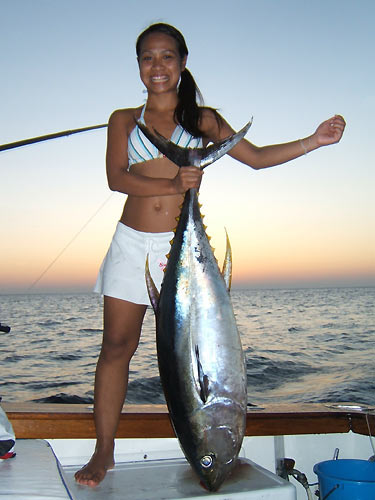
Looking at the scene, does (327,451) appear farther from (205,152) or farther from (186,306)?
(205,152)

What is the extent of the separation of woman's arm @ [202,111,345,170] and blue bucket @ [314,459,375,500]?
1322 mm

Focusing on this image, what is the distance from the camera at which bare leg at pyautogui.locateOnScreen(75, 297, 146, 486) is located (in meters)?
2.06

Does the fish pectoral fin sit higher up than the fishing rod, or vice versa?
the fishing rod

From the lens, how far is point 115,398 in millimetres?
2074

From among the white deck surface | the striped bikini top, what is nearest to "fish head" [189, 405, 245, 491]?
the white deck surface

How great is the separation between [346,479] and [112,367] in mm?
1049

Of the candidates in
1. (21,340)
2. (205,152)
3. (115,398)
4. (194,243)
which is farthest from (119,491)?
(21,340)

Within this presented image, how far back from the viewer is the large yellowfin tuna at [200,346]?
1548mm

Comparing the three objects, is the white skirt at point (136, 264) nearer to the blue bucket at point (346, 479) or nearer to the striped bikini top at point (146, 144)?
the striped bikini top at point (146, 144)

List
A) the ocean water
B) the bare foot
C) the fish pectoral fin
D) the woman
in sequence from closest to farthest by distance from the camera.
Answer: the fish pectoral fin
the bare foot
the woman
the ocean water

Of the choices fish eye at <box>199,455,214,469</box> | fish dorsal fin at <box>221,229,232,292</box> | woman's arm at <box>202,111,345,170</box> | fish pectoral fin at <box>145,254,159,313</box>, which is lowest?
fish eye at <box>199,455,214,469</box>

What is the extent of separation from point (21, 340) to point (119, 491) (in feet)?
39.8

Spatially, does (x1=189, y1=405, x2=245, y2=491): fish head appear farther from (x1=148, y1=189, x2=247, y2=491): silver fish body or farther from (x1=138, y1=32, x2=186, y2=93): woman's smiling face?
(x1=138, y1=32, x2=186, y2=93): woman's smiling face

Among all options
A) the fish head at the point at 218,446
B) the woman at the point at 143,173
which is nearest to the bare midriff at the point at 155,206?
the woman at the point at 143,173
